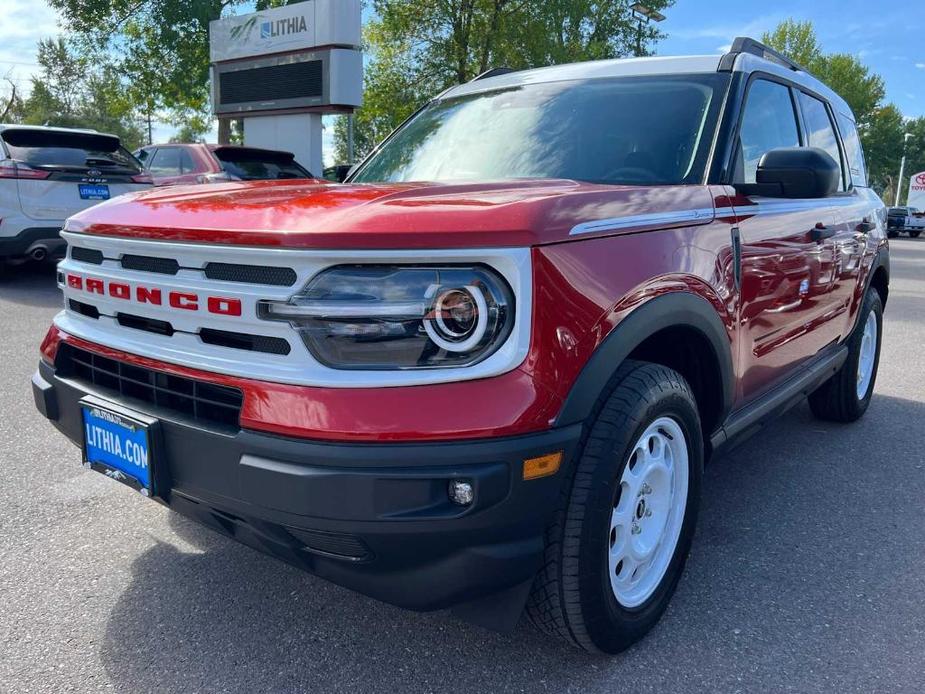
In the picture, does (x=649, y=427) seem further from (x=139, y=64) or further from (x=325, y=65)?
(x=139, y=64)

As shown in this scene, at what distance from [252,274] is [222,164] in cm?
808

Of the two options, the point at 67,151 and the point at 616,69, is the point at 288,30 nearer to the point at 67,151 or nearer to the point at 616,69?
the point at 67,151

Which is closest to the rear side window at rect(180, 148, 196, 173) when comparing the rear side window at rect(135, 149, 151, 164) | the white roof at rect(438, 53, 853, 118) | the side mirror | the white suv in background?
the rear side window at rect(135, 149, 151, 164)

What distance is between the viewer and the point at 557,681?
212 centimetres

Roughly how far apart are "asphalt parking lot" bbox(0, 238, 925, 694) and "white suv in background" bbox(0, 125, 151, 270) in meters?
5.02

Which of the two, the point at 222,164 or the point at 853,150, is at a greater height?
the point at 853,150

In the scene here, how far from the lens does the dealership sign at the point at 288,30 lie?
13.5 metres

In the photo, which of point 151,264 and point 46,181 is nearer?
point 151,264

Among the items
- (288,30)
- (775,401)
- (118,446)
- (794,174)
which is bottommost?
(775,401)

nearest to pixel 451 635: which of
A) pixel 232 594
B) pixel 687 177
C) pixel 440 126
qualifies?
pixel 232 594

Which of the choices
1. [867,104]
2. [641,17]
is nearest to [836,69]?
[867,104]

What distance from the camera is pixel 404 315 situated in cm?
172

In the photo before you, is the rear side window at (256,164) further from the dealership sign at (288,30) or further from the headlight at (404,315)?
the headlight at (404,315)

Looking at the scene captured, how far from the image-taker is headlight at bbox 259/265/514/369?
173 cm
